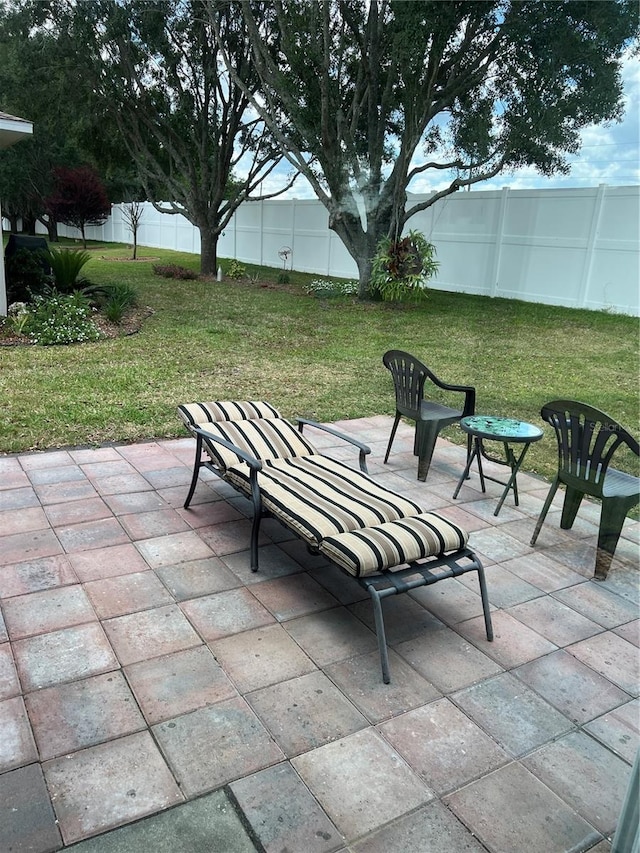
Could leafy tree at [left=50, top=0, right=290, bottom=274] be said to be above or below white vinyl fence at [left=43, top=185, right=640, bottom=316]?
above

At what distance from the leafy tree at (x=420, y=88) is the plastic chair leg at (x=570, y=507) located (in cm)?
761

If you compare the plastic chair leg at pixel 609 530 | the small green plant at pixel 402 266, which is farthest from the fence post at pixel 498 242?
the plastic chair leg at pixel 609 530

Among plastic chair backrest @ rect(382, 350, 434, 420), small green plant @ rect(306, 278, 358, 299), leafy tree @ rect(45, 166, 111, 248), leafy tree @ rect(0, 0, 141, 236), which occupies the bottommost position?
plastic chair backrest @ rect(382, 350, 434, 420)

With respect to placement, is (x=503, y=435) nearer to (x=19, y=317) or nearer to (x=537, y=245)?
(x=19, y=317)

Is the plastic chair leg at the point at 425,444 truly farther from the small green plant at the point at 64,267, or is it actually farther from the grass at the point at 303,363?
the small green plant at the point at 64,267

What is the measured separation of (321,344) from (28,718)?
761 centimetres

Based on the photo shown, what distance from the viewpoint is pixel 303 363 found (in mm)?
7941

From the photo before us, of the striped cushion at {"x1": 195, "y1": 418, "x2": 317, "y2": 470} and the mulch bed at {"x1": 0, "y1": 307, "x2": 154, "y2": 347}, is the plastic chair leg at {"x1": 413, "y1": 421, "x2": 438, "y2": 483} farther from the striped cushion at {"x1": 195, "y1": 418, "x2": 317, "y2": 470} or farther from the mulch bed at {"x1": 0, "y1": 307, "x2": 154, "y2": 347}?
the mulch bed at {"x1": 0, "y1": 307, "x2": 154, "y2": 347}

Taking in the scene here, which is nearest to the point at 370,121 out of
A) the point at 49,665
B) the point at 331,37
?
the point at 331,37

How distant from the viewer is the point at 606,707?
7.25ft

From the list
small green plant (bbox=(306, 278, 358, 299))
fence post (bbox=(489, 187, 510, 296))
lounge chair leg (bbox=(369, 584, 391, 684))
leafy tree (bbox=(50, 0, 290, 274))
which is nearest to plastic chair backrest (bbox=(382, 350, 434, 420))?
lounge chair leg (bbox=(369, 584, 391, 684))

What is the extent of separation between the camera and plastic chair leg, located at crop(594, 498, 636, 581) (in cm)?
320

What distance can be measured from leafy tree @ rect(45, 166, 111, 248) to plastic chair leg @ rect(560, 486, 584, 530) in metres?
24.5

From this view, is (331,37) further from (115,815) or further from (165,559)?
(115,815)
